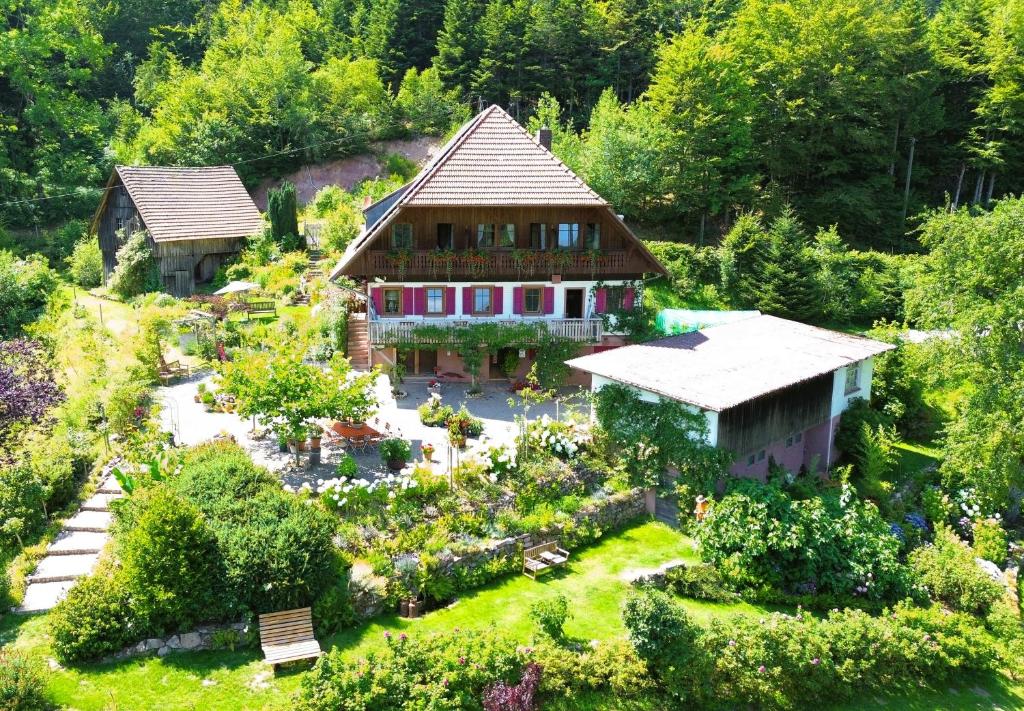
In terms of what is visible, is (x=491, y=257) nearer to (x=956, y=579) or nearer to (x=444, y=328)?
(x=444, y=328)

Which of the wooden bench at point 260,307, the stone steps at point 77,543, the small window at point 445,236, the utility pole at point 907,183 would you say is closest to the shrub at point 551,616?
the stone steps at point 77,543

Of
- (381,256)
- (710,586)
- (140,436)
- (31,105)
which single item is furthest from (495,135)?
(31,105)

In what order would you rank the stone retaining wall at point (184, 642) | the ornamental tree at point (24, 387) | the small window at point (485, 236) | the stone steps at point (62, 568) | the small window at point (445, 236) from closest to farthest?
the stone retaining wall at point (184, 642) → the stone steps at point (62, 568) → the ornamental tree at point (24, 387) → the small window at point (445, 236) → the small window at point (485, 236)

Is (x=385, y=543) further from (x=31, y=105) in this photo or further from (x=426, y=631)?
(x=31, y=105)

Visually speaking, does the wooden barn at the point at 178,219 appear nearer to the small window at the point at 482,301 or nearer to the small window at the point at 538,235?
the small window at the point at 482,301

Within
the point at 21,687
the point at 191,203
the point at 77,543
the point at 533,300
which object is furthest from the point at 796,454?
the point at 191,203

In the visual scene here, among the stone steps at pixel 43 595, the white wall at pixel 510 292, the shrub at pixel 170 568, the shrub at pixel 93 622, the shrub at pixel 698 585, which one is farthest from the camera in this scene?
the white wall at pixel 510 292
